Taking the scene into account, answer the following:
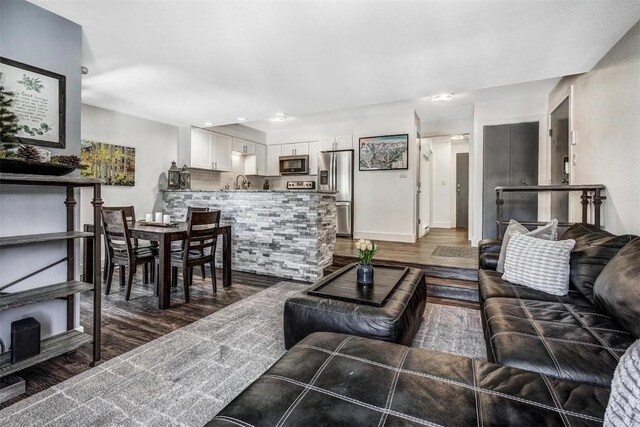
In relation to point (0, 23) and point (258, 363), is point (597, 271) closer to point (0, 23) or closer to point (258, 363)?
point (258, 363)

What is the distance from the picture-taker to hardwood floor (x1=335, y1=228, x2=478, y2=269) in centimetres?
382

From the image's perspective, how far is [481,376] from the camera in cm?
110

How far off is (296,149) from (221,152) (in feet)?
5.48

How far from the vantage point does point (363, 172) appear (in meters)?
5.83

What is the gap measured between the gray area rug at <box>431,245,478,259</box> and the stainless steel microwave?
10.5 ft

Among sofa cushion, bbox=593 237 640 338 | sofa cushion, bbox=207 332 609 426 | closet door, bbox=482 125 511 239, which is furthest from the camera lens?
closet door, bbox=482 125 511 239

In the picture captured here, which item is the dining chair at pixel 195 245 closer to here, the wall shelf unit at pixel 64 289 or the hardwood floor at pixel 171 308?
the hardwood floor at pixel 171 308

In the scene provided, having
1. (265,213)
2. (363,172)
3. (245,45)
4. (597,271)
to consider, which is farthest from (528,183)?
(245,45)

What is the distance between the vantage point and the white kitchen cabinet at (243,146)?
6.38 metres

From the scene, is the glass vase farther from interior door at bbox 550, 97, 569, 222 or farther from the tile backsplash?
the tile backsplash

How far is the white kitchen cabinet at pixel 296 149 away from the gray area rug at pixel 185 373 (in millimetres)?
4560

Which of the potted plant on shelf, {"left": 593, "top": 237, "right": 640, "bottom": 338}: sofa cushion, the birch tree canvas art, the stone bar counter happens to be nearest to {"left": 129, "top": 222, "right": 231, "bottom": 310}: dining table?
the stone bar counter

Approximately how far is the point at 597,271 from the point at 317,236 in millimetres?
2692

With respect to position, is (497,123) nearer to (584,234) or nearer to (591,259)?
(584,234)
